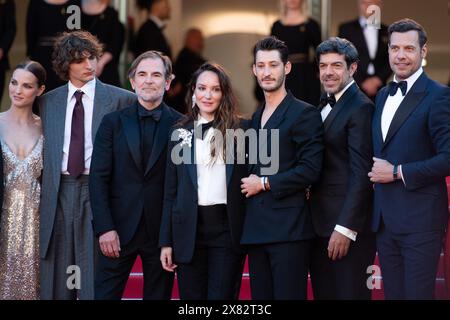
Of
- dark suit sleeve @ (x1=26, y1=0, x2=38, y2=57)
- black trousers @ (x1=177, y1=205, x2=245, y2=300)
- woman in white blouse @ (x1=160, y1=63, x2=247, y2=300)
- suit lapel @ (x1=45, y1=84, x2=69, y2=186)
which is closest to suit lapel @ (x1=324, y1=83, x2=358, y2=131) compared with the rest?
woman in white blouse @ (x1=160, y1=63, x2=247, y2=300)

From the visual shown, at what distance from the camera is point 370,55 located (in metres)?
8.54

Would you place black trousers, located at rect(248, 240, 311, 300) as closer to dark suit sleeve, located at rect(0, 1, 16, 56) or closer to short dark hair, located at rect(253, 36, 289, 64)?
short dark hair, located at rect(253, 36, 289, 64)

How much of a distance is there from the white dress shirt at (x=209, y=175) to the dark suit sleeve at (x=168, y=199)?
0.15 m

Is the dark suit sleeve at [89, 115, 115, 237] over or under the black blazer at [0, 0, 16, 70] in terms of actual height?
under

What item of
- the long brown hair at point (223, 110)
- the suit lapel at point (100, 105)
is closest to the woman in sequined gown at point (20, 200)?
the suit lapel at point (100, 105)

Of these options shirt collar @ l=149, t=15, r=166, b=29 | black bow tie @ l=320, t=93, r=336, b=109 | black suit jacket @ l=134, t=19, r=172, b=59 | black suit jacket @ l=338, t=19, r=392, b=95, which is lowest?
black bow tie @ l=320, t=93, r=336, b=109

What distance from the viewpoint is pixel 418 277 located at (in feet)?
16.5

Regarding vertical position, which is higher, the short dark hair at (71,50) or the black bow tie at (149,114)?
the short dark hair at (71,50)

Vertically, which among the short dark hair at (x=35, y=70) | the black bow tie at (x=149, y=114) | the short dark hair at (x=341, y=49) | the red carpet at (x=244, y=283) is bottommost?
the red carpet at (x=244, y=283)

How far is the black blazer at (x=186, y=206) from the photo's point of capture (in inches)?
209

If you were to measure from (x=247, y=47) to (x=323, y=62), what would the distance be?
17.0ft

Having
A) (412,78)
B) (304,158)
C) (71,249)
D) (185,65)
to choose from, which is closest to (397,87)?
(412,78)

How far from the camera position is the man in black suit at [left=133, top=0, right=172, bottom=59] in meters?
9.52

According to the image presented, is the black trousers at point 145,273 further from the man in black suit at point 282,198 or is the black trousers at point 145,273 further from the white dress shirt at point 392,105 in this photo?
the white dress shirt at point 392,105
